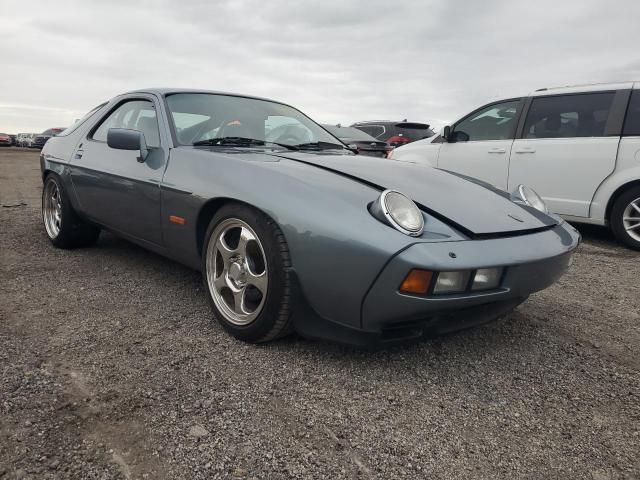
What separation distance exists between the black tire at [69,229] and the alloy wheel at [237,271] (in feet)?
5.96

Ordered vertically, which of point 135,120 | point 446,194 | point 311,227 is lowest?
point 311,227

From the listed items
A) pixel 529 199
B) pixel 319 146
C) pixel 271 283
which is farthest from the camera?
pixel 319 146

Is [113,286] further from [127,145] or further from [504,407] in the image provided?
[504,407]

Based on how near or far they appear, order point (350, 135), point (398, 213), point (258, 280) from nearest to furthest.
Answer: point (398, 213), point (258, 280), point (350, 135)

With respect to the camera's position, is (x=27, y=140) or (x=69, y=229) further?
(x=27, y=140)

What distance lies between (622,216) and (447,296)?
11.5 feet

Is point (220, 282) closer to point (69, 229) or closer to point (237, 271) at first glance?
point (237, 271)

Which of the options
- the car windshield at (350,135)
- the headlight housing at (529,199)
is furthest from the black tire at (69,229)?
the car windshield at (350,135)

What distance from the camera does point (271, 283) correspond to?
199 centimetres

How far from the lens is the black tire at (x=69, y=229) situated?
143 inches

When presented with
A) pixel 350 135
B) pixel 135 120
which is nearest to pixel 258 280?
pixel 135 120

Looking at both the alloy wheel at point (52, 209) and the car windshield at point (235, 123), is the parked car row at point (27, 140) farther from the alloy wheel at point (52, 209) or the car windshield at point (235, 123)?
the car windshield at point (235, 123)

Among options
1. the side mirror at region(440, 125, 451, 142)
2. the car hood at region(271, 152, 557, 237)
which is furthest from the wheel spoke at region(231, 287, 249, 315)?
the side mirror at region(440, 125, 451, 142)

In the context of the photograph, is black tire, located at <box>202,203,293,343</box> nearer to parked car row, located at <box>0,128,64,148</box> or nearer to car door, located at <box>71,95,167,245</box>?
car door, located at <box>71,95,167,245</box>
